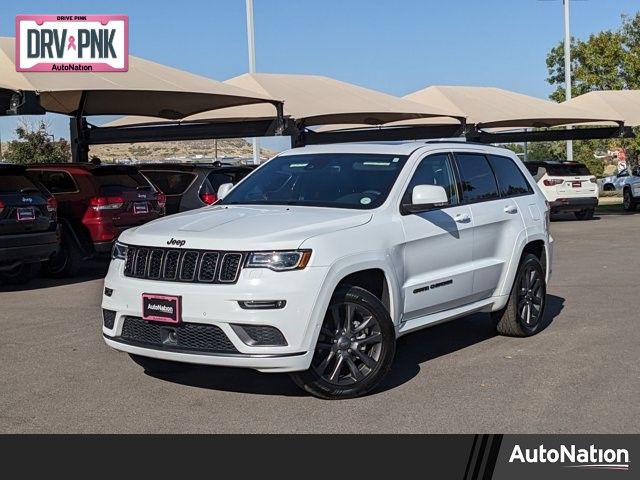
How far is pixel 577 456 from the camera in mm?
4672

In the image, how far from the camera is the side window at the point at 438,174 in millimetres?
6961

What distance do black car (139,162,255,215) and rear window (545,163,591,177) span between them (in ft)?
33.6

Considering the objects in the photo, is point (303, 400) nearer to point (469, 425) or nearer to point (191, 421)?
point (191, 421)

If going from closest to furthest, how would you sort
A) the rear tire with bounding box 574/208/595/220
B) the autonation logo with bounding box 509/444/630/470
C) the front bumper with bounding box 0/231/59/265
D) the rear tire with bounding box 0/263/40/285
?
the autonation logo with bounding box 509/444/630/470, the front bumper with bounding box 0/231/59/265, the rear tire with bounding box 0/263/40/285, the rear tire with bounding box 574/208/595/220

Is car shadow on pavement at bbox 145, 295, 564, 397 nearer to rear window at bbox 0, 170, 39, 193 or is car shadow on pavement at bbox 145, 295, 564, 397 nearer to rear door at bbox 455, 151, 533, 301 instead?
rear door at bbox 455, 151, 533, 301

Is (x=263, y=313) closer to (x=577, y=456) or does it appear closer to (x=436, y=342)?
(x=577, y=456)

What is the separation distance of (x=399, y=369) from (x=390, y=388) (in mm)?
572

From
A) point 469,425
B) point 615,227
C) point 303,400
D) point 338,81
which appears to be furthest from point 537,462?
point 338,81

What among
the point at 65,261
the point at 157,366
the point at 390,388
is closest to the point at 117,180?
the point at 65,261

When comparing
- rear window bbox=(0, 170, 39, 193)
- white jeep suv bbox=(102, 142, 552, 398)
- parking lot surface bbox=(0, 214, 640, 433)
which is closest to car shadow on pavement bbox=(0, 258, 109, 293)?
rear window bbox=(0, 170, 39, 193)

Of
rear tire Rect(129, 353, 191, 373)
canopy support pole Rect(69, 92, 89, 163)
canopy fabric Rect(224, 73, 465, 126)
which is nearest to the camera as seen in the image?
rear tire Rect(129, 353, 191, 373)

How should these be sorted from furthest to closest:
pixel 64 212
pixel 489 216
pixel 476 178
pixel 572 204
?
pixel 572 204 < pixel 64 212 < pixel 476 178 < pixel 489 216

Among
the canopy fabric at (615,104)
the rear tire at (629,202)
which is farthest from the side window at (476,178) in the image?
the rear tire at (629,202)

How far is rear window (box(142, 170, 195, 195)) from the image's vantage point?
15.0 m
